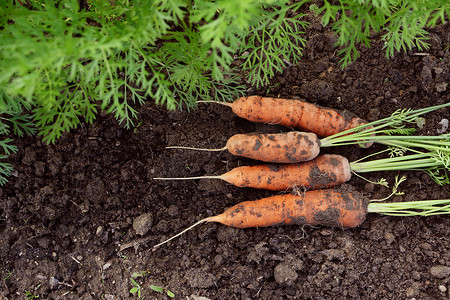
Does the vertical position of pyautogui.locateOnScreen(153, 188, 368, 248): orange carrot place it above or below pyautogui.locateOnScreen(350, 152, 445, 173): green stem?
below

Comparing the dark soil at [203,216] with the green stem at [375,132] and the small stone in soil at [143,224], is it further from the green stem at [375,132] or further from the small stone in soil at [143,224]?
the green stem at [375,132]

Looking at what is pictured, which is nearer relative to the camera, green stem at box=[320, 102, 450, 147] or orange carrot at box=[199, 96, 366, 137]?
green stem at box=[320, 102, 450, 147]

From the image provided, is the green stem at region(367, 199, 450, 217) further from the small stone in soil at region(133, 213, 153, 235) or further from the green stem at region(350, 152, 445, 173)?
the small stone in soil at region(133, 213, 153, 235)

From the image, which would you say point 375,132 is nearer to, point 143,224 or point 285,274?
point 285,274

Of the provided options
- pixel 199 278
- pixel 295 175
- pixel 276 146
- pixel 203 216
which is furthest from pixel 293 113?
pixel 199 278

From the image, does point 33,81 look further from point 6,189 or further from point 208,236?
point 208,236

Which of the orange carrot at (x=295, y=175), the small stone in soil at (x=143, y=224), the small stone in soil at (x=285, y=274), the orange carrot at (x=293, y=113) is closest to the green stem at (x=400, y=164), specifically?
the orange carrot at (x=295, y=175)

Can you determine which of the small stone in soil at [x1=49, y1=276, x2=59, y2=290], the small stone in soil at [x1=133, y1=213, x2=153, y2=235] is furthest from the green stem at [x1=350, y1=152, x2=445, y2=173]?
the small stone in soil at [x1=49, y1=276, x2=59, y2=290]
